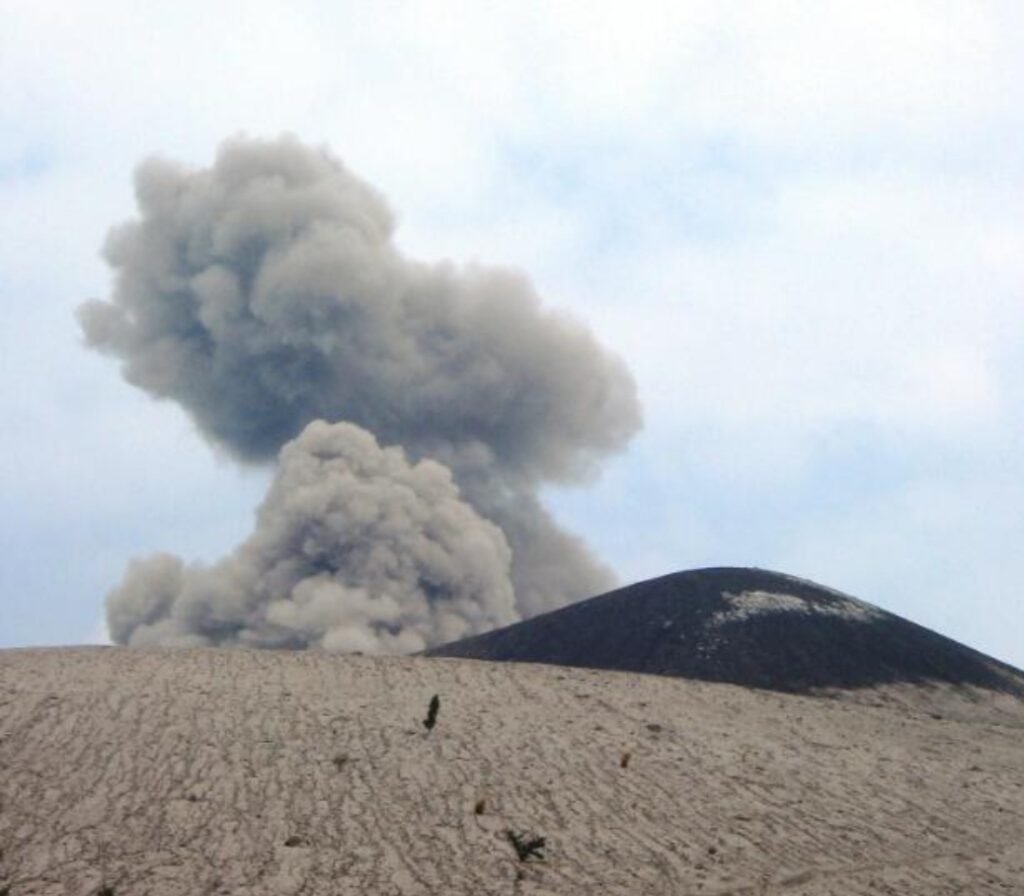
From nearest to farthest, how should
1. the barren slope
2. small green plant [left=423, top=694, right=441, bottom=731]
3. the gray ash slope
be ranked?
1. the barren slope
2. small green plant [left=423, top=694, right=441, bottom=731]
3. the gray ash slope

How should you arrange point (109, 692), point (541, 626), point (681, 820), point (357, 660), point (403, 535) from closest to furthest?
1. point (681, 820)
2. point (109, 692)
3. point (357, 660)
4. point (541, 626)
5. point (403, 535)

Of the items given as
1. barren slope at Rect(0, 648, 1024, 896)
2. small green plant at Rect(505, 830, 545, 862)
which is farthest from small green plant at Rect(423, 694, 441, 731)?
small green plant at Rect(505, 830, 545, 862)

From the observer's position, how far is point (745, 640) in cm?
5362

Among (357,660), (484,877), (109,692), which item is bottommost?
(484,877)

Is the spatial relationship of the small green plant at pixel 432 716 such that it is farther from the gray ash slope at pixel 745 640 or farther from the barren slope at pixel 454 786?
the gray ash slope at pixel 745 640

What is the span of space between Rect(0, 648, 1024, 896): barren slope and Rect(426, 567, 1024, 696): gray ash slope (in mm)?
12579

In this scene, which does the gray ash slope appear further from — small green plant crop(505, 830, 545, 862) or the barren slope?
small green plant crop(505, 830, 545, 862)

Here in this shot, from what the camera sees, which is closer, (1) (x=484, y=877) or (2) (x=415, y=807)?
(1) (x=484, y=877)

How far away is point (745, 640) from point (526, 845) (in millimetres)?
30367

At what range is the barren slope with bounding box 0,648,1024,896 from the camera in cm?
2331

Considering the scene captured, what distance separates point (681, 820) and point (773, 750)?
6.69m

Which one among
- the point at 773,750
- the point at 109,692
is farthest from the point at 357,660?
the point at 773,750

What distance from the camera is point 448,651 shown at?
61.4 metres

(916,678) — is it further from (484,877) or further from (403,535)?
(403,535)
